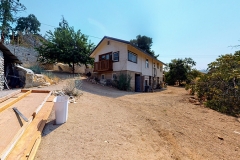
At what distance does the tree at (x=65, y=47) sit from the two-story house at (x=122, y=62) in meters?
1.73

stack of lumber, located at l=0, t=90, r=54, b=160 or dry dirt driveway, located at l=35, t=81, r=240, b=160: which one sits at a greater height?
stack of lumber, located at l=0, t=90, r=54, b=160

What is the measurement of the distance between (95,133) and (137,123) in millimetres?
1451

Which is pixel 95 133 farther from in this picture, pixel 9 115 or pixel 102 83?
pixel 102 83

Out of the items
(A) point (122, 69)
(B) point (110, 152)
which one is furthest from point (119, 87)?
A: (B) point (110, 152)

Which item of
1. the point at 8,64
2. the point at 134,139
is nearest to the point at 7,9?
the point at 8,64

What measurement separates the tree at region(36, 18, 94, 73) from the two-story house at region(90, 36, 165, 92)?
173cm

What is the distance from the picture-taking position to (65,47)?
15906 mm

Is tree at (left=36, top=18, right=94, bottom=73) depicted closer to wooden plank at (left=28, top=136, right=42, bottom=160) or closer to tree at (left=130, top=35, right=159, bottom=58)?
tree at (left=130, top=35, right=159, bottom=58)

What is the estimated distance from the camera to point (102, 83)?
15.0m

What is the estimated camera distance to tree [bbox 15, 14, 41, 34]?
3238cm

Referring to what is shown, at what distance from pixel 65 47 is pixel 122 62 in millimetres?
7559

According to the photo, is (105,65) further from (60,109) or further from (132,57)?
(60,109)

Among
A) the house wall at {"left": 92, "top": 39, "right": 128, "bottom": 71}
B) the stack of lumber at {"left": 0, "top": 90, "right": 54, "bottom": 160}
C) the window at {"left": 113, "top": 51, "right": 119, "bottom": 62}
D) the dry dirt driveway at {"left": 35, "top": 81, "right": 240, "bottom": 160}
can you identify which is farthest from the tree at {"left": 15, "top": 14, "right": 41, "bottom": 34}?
the dry dirt driveway at {"left": 35, "top": 81, "right": 240, "bottom": 160}

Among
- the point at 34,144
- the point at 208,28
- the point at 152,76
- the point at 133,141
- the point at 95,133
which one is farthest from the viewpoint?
the point at 152,76
